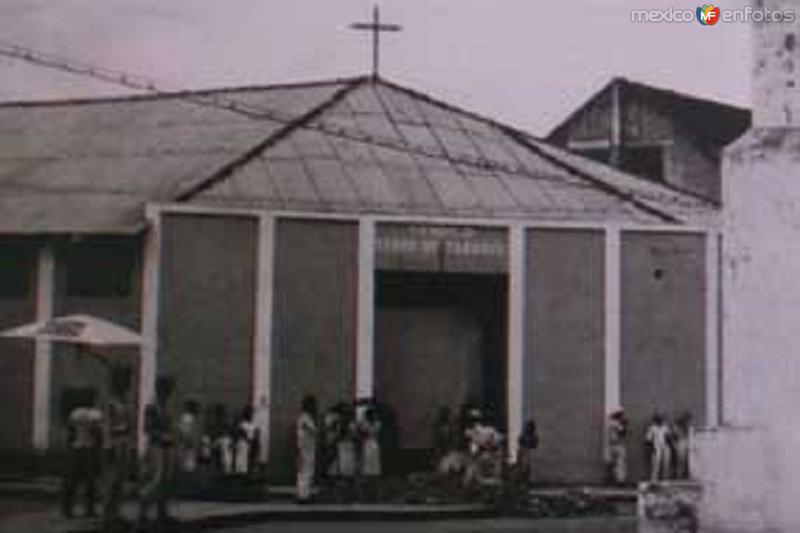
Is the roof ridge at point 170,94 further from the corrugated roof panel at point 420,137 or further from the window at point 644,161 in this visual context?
the window at point 644,161

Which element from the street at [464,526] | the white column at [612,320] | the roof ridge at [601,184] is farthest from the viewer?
the roof ridge at [601,184]

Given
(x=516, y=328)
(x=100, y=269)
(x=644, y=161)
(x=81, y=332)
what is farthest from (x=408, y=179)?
(x=644, y=161)

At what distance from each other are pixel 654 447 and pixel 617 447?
0.43 meters

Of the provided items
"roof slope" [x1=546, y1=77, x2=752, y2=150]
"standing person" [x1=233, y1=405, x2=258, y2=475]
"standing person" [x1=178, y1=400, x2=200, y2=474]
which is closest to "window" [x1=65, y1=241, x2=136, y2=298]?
"standing person" [x1=178, y1=400, x2=200, y2=474]

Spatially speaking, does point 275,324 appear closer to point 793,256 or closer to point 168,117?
point 168,117

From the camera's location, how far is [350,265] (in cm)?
2080

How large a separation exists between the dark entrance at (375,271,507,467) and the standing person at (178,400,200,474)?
8.35ft

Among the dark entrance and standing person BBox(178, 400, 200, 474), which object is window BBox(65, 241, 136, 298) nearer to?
standing person BBox(178, 400, 200, 474)

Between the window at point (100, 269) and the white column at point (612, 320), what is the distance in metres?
5.66

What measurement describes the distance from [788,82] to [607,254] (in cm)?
1174

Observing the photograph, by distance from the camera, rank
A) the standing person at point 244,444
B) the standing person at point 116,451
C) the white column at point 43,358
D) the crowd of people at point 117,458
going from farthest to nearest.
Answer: the white column at point 43,358 → the standing person at point 244,444 → the crowd of people at point 117,458 → the standing person at point 116,451

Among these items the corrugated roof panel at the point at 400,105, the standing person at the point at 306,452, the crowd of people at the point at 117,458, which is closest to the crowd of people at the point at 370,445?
the standing person at the point at 306,452

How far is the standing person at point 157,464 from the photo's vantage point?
44.9ft

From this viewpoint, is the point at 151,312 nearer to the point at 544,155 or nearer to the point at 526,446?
the point at 526,446
